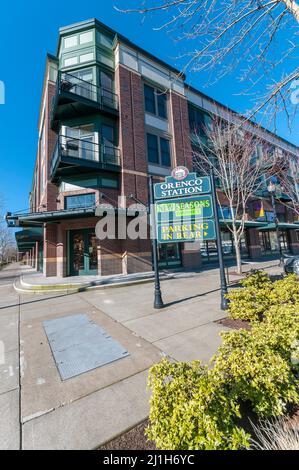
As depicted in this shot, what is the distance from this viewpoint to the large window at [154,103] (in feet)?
54.4

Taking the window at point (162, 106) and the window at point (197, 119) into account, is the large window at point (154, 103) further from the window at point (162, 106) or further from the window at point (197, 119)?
the window at point (197, 119)

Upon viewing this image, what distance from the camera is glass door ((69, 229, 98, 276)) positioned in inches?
535

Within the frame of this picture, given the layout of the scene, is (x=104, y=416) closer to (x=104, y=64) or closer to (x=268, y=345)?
(x=268, y=345)

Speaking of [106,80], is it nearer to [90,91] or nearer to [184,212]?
[90,91]

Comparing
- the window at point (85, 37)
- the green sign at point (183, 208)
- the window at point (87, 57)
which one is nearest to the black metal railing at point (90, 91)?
the window at point (87, 57)

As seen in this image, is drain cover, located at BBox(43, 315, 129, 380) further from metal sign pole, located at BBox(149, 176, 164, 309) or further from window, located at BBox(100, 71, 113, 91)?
window, located at BBox(100, 71, 113, 91)

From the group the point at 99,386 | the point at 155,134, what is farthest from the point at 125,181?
the point at 99,386

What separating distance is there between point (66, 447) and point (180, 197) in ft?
20.8

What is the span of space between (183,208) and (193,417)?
5726mm

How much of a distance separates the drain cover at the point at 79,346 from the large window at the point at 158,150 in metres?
13.6

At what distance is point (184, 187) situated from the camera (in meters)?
6.95
